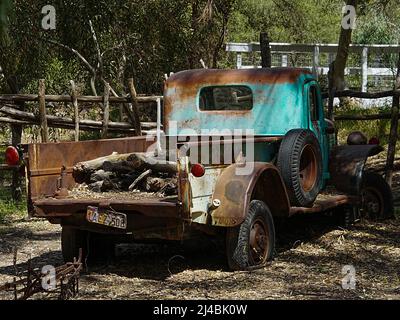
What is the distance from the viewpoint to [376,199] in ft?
32.0

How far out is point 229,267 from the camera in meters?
6.92

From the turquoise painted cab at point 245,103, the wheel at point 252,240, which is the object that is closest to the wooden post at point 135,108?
the turquoise painted cab at point 245,103

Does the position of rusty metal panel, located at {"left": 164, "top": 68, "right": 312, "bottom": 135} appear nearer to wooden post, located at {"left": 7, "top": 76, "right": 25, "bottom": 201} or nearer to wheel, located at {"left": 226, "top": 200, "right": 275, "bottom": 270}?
wheel, located at {"left": 226, "top": 200, "right": 275, "bottom": 270}

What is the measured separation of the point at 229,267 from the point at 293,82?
87.4 inches

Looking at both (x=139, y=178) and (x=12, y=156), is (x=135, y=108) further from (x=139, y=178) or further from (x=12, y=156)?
(x=12, y=156)

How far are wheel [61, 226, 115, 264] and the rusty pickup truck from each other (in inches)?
0.4

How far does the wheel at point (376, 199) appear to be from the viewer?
9672 mm

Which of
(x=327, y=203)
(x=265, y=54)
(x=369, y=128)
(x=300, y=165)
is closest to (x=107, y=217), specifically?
(x=300, y=165)

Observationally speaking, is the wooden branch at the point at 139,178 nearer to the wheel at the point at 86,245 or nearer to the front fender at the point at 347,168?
the wheel at the point at 86,245

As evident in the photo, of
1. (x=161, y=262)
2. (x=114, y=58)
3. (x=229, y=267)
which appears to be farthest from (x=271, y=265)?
(x=114, y=58)

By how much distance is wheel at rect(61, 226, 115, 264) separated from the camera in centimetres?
732

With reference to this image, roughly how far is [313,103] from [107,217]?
9.77ft

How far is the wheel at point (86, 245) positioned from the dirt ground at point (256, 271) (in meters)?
0.15

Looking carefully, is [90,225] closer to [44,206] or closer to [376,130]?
[44,206]
